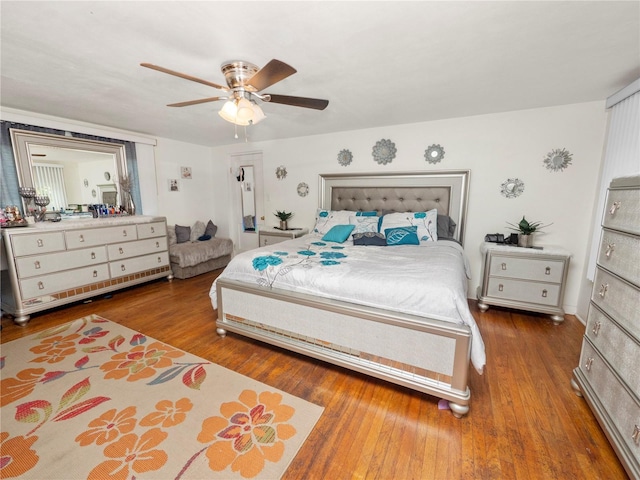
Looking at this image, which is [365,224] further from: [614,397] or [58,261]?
[58,261]

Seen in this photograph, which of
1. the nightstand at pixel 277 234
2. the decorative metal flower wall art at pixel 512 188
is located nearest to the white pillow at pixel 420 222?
the decorative metal flower wall art at pixel 512 188

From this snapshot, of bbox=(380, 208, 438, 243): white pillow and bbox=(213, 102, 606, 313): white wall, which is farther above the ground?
bbox=(213, 102, 606, 313): white wall

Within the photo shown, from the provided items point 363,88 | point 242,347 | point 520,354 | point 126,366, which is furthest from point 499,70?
point 126,366

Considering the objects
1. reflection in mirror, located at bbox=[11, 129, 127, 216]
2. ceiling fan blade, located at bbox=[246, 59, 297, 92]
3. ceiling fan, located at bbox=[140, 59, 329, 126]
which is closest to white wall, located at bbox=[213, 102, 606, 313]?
ceiling fan, located at bbox=[140, 59, 329, 126]

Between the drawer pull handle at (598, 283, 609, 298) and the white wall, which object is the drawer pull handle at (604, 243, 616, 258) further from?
the white wall

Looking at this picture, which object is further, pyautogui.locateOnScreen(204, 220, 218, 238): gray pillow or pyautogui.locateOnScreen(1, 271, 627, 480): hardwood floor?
pyautogui.locateOnScreen(204, 220, 218, 238): gray pillow

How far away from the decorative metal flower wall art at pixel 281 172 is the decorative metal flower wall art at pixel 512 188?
3.07m

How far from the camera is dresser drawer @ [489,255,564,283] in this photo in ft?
8.86

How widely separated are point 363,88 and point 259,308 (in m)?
2.11

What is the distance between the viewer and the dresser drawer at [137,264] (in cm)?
351

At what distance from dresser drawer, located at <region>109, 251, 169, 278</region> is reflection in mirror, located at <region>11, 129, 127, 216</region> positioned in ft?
3.03

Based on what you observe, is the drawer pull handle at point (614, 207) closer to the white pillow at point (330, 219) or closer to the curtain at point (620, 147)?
the curtain at point (620, 147)

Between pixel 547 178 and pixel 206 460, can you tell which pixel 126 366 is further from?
pixel 547 178

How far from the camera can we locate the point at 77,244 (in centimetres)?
312
